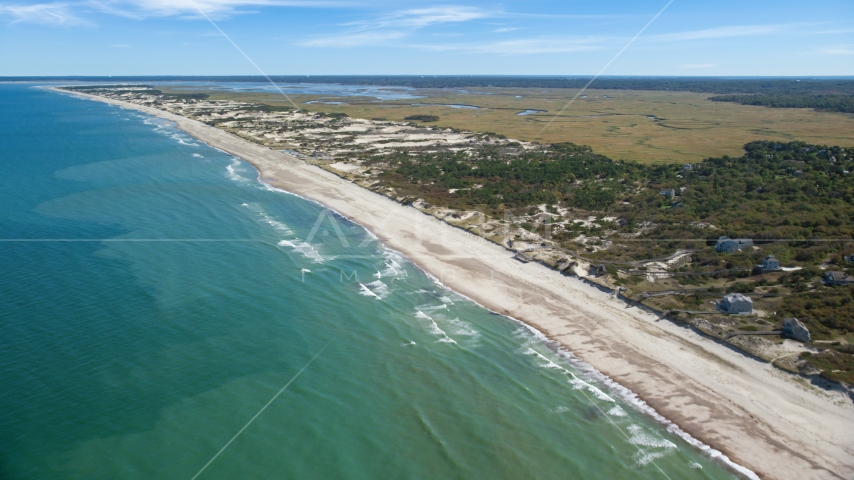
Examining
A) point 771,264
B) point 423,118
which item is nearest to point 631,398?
point 771,264

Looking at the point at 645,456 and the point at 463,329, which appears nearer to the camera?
the point at 645,456

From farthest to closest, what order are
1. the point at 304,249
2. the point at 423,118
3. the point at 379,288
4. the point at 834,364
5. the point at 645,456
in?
the point at 423,118 → the point at 304,249 → the point at 379,288 → the point at 834,364 → the point at 645,456

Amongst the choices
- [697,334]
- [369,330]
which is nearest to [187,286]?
[369,330]

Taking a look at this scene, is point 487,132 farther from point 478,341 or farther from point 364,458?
point 364,458

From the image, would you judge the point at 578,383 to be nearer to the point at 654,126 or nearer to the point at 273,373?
the point at 273,373

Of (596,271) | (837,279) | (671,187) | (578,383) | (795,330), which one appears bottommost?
(578,383)
